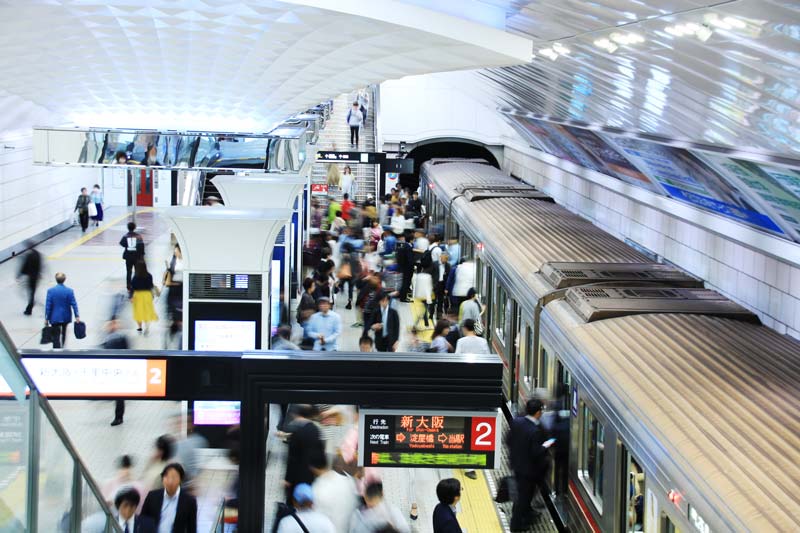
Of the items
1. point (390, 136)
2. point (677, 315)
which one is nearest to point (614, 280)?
point (677, 315)

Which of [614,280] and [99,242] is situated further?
[99,242]

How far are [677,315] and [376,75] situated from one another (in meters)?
7.40

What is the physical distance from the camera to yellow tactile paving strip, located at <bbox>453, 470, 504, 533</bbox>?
9000 mm

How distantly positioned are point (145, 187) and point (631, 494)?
31.9 metres

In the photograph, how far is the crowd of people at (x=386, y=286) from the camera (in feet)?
37.9

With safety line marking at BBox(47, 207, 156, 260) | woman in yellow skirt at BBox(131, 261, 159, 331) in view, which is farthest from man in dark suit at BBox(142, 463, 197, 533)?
safety line marking at BBox(47, 207, 156, 260)

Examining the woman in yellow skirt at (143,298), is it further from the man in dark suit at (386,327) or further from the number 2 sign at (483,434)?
the number 2 sign at (483,434)

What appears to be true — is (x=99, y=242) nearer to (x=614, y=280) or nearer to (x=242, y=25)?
(x=242, y=25)

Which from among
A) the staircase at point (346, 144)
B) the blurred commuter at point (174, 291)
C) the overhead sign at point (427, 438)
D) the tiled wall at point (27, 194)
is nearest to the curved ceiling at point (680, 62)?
the overhead sign at point (427, 438)

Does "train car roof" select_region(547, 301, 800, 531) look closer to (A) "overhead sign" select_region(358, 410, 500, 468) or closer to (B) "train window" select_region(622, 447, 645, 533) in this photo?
(B) "train window" select_region(622, 447, 645, 533)

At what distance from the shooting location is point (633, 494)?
6.88 m

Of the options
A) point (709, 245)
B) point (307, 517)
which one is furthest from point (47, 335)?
point (709, 245)

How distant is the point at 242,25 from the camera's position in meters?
11.2

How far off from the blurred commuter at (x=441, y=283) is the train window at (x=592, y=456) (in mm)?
9457
